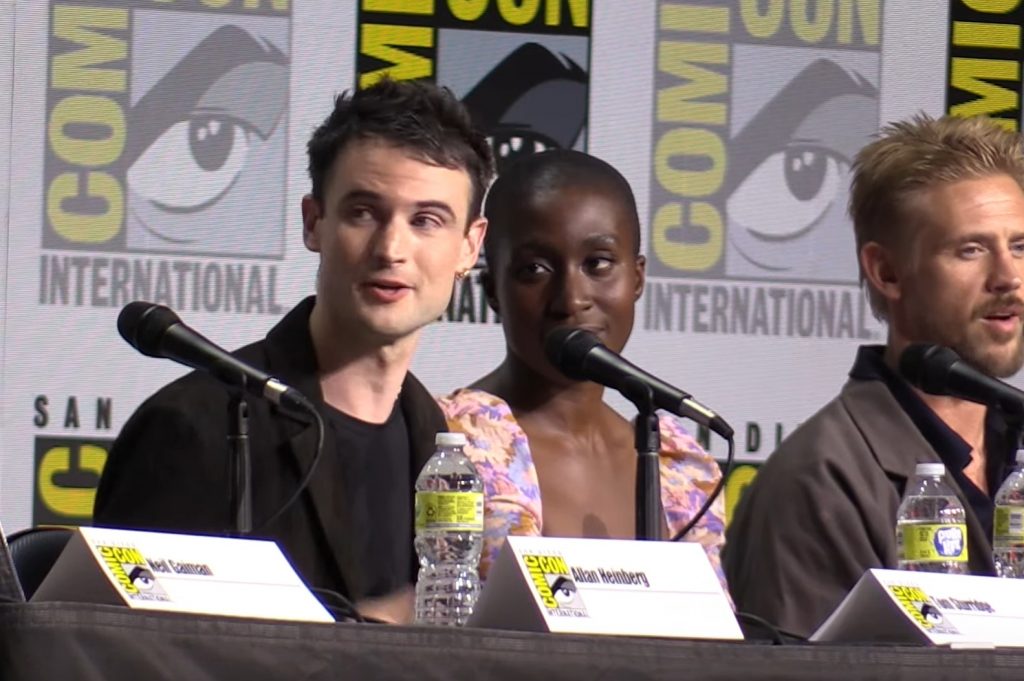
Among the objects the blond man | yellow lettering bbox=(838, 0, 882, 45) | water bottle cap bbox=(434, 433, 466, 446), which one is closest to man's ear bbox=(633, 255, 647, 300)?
the blond man

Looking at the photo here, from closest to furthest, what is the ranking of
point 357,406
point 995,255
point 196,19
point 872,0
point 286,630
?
point 286,630 → point 357,406 → point 995,255 → point 196,19 → point 872,0

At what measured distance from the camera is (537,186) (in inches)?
122

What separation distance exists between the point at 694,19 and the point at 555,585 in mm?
2457

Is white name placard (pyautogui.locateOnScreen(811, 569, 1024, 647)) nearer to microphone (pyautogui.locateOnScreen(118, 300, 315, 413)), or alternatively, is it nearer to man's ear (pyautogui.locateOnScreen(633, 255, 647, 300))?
microphone (pyautogui.locateOnScreen(118, 300, 315, 413))

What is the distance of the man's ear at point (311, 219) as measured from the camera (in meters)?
2.95

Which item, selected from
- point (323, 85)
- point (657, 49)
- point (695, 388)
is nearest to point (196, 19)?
point (323, 85)

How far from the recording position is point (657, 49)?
13.5 ft

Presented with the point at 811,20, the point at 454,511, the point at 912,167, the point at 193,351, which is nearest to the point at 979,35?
the point at 811,20

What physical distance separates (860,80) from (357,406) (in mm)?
1812

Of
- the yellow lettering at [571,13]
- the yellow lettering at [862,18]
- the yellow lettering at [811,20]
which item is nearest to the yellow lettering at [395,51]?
the yellow lettering at [571,13]

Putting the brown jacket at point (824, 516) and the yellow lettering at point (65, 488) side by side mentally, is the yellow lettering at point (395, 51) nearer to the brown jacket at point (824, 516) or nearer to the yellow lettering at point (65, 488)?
the yellow lettering at point (65, 488)

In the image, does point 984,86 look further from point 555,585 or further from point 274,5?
point 555,585

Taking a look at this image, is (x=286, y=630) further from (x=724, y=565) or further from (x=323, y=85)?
(x=323, y=85)

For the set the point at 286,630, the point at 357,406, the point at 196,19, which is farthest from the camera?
the point at 196,19
